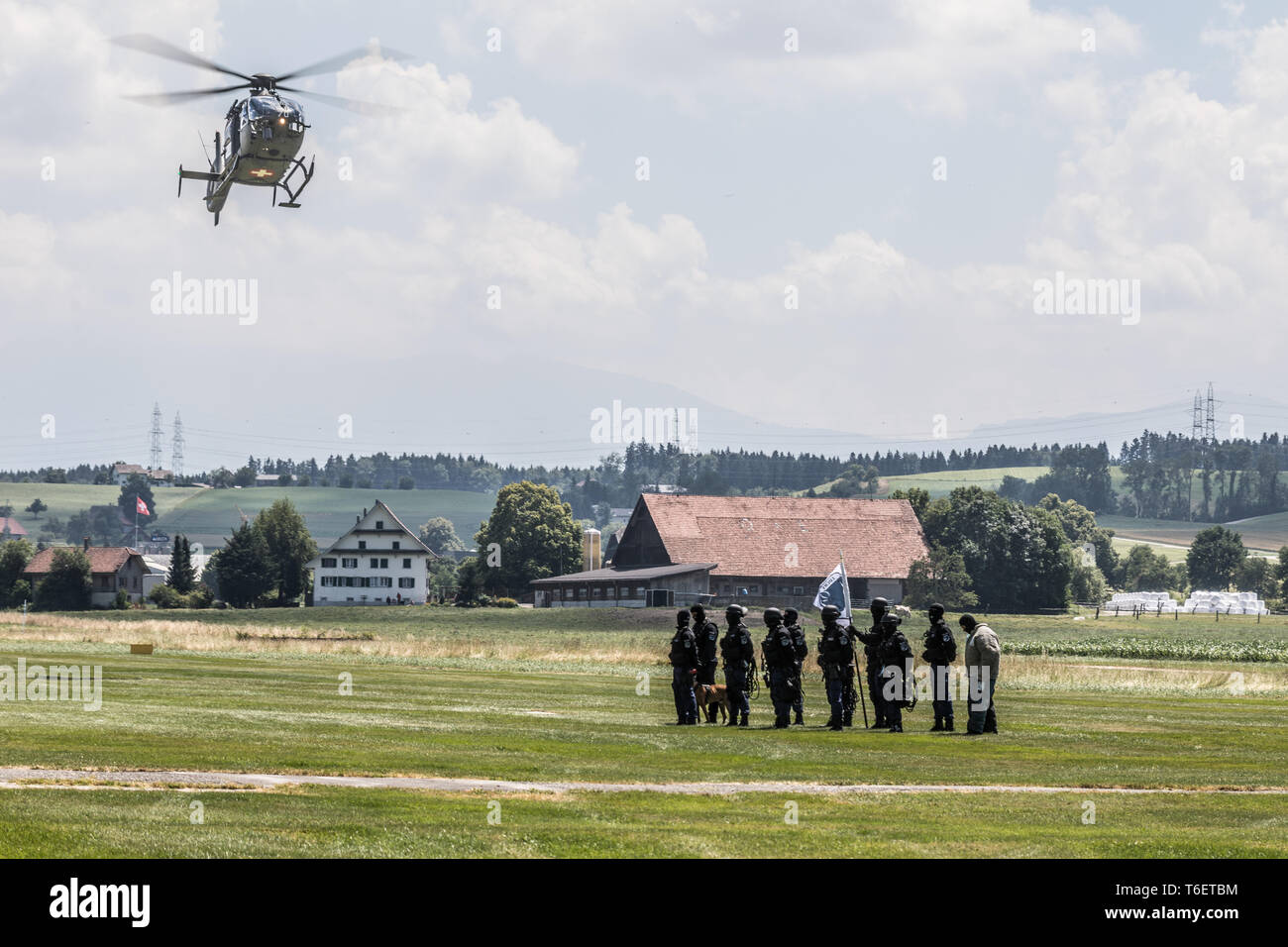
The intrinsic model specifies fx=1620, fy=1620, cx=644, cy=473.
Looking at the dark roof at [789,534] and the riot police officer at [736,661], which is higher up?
the dark roof at [789,534]

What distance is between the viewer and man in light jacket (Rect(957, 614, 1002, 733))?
2725cm

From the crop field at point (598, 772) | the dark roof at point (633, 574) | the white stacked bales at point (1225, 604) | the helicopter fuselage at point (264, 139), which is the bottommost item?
the white stacked bales at point (1225, 604)

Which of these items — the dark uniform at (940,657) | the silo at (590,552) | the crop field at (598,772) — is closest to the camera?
the crop field at (598,772)

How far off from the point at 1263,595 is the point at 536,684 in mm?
163978

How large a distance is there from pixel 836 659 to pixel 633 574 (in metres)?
101

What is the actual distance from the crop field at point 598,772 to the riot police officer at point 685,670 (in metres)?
0.30

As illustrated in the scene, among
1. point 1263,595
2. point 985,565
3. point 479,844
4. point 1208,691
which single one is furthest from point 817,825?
point 1263,595

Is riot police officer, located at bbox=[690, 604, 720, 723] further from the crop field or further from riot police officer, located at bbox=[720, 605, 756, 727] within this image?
the crop field

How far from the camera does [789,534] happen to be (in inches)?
5418

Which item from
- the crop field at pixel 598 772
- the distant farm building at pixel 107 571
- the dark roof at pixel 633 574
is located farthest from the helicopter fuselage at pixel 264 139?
the distant farm building at pixel 107 571

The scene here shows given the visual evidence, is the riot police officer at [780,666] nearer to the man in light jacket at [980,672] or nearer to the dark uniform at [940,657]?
the dark uniform at [940,657]

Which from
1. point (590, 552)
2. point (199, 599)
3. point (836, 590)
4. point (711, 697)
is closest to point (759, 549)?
point (590, 552)

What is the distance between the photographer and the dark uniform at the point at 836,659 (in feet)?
89.9

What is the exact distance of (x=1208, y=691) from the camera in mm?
44781
